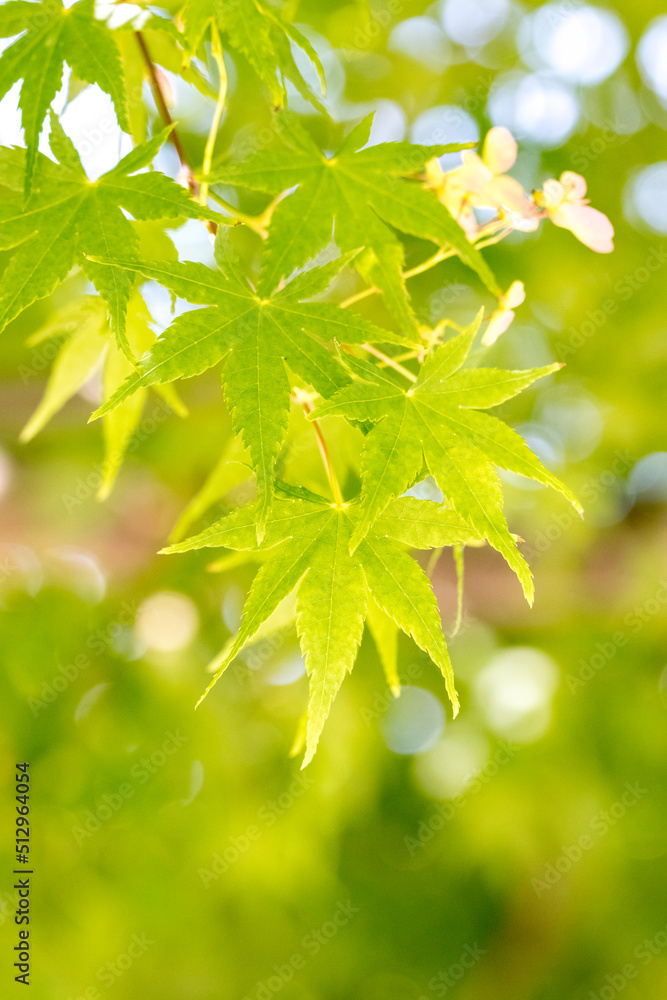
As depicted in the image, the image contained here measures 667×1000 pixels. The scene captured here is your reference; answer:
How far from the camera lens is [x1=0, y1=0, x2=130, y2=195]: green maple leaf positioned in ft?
2.62

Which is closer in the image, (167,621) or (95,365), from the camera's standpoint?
(95,365)

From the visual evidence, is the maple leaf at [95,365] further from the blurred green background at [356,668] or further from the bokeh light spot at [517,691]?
the bokeh light spot at [517,691]

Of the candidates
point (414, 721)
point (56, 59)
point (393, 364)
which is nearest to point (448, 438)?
point (393, 364)

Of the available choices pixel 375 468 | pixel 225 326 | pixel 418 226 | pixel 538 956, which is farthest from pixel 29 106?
pixel 538 956

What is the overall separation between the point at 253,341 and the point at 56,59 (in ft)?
1.34

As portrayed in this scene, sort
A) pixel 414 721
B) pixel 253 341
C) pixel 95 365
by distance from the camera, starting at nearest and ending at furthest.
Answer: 1. pixel 253 341
2. pixel 95 365
3. pixel 414 721

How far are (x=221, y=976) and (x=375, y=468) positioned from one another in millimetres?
3794

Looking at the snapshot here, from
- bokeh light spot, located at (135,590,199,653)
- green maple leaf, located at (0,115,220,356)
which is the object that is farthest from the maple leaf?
bokeh light spot, located at (135,590,199,653)

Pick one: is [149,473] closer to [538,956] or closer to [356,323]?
[356,323]

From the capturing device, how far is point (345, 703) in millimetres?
3010

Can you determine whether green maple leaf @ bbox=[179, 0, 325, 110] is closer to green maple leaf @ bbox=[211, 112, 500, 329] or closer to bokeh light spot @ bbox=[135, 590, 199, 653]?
green maple leaf @ bbox=[211, 112, 500, 329]

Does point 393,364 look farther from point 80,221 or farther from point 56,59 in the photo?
point 56,59

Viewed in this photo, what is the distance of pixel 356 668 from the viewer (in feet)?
10.2

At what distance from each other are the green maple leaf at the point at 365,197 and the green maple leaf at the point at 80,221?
0.10 metres
